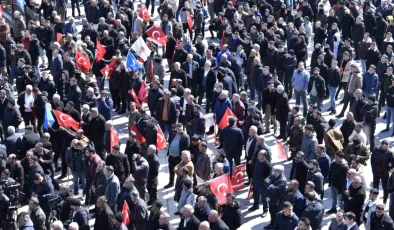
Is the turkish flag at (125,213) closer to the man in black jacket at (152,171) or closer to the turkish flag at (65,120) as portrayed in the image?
the man in black jacket at (152,171)

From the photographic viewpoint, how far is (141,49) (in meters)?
28.0

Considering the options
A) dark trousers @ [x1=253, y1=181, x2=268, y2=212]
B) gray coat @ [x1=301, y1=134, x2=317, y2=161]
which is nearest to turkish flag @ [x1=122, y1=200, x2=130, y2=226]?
dark trousers @ [x1=253, y1=181, x2=268, y2=212]

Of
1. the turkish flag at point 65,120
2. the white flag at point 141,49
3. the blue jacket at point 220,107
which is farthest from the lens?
the white flag at point 141,49

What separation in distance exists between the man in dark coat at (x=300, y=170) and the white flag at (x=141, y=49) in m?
8.50

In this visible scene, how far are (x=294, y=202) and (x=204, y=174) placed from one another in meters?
2.73

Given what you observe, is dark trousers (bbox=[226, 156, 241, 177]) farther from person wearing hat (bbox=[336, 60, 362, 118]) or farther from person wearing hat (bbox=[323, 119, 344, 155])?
person wearing hat (bbox=[336, 60, 362, 118])

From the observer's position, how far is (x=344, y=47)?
29141mm

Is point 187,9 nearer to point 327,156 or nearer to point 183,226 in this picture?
point 327,156

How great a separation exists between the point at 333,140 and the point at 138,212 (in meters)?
5.53

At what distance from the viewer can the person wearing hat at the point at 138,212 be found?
1877cm

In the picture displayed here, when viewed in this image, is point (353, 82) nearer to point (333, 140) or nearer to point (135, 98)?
point (333, 140)

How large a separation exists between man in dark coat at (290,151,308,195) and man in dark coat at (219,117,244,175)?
2.00 meters

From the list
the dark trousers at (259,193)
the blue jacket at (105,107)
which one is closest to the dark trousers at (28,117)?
the blue jacket at (105,107)

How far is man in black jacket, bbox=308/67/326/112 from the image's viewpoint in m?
26.1
